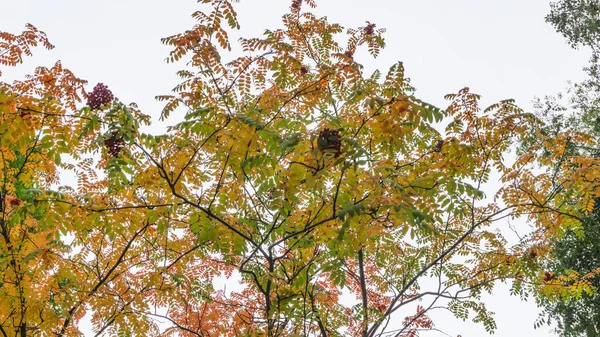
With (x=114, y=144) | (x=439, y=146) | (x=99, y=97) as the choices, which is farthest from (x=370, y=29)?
(x=114, y=144)

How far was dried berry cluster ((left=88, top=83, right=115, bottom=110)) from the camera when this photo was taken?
3.77 metres

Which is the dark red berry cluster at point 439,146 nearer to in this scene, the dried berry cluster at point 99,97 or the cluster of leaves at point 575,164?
the cluster of leaves at point 575,164

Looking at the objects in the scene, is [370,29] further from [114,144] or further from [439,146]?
[114,144]

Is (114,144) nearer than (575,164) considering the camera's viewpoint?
Yes

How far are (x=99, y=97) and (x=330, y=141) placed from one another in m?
2.02

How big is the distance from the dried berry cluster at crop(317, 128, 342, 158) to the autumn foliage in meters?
0.01

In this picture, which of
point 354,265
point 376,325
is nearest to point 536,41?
point 354,265

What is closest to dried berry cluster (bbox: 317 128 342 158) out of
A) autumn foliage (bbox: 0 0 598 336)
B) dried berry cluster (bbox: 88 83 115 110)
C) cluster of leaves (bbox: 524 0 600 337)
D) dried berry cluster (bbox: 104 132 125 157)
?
autumn foliage (bbox: 0 0 598 336)

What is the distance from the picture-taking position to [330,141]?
299 centimetres

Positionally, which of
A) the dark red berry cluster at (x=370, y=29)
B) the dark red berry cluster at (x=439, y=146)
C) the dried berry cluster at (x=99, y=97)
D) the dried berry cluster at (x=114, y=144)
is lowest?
the dried berry cluster at (x=114, y=144)

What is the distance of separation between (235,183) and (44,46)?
2.73 meters

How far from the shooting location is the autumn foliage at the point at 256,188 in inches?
133

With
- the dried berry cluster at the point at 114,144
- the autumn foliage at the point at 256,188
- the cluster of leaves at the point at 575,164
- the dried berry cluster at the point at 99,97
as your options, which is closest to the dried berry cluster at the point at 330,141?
the autumn foliage at the point at 256,188

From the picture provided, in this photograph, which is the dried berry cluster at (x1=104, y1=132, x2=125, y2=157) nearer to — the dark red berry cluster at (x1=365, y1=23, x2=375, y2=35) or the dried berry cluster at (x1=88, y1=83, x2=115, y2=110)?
the dried berry cluster at (x1=88, y1=83, x2=115, y2=110)
